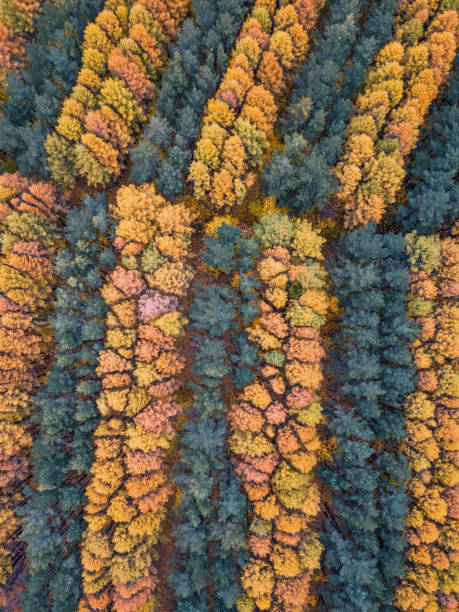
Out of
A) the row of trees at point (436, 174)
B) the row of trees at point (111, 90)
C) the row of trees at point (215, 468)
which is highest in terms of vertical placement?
the row of trees at point (111, 90)

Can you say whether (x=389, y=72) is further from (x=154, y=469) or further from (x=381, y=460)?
(x=154, y=469)

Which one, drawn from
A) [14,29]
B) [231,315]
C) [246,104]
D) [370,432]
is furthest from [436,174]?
[14,29]

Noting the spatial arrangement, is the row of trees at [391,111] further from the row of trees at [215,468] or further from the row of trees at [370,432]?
the row of trees at [215,468]

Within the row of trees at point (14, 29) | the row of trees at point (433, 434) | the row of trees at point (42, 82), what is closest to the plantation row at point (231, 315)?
the row of trees at point (433, 434)

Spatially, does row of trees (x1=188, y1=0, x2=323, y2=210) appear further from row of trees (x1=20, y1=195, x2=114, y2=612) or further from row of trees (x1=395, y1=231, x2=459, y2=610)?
row of trees (x1=395, y1=231, x2=459, y2=610)

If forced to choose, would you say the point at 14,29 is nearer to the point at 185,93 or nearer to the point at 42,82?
the point at 42,82
